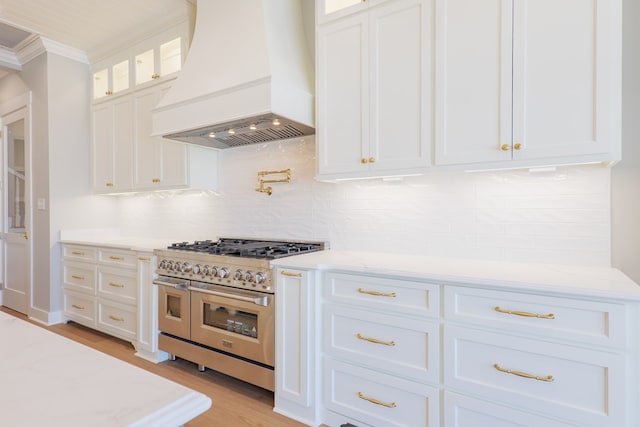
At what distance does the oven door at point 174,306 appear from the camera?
2.53m

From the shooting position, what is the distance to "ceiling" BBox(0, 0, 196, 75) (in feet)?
9.51

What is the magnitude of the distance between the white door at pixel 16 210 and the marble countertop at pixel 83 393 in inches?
162

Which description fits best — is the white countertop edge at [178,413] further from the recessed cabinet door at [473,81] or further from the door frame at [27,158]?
the door frame at [27,158]

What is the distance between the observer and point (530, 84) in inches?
63.1

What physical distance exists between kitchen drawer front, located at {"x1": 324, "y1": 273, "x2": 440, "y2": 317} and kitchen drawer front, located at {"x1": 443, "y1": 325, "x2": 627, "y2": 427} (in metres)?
0.15

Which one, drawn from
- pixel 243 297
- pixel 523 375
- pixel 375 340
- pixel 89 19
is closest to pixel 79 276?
pixel 243 297

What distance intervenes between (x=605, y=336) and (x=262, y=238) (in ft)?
7.43

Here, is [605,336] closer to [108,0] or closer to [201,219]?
[201,219]

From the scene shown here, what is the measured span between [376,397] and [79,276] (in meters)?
3.19

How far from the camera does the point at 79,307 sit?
348 centimetres

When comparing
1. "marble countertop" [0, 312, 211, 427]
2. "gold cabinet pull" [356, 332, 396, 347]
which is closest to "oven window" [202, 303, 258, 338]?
"gold cabinet pull" [356, 332, 396, 347]

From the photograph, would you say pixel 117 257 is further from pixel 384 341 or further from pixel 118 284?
pixel 384 341

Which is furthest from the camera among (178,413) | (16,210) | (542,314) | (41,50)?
(16,210)

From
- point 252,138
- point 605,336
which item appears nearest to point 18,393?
point 605,336
